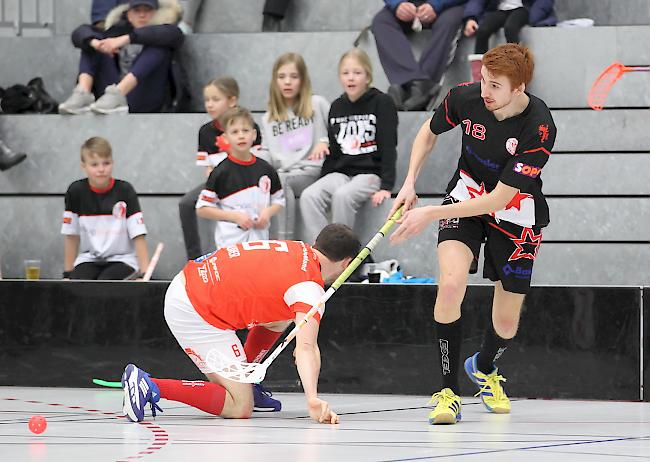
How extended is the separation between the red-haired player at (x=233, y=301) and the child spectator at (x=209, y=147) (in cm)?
221

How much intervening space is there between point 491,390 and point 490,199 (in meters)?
0.97

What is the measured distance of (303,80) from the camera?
23.2ft

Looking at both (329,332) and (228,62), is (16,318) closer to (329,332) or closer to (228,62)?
(329,332)

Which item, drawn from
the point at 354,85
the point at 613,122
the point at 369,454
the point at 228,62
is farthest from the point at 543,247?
the point at 369,454

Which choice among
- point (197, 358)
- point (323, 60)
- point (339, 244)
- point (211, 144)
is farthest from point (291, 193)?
point (339, 244)

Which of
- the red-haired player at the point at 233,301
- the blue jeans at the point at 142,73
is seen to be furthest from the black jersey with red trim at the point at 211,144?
the red-haired player at the point at 233,301

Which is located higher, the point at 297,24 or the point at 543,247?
the point at 297,24

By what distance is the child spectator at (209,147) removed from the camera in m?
6.97

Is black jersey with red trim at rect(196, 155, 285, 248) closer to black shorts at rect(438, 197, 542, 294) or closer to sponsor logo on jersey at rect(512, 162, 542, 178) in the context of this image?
black shorts at rect(438, 197, 542, 294)

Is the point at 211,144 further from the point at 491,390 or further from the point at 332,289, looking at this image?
the point at 332,289

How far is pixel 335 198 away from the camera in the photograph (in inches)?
262

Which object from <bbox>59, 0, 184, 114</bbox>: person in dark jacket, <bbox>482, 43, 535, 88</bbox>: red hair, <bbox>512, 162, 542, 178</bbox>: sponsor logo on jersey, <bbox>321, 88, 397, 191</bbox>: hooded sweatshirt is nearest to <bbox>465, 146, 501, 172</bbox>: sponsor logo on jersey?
<bbox>512, 162, 542, 178</bbox>: sponsor logo on jersey

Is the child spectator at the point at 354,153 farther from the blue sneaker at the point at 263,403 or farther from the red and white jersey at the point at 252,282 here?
the red and white jersey at the point at 252,282

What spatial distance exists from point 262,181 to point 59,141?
5.53 feet
